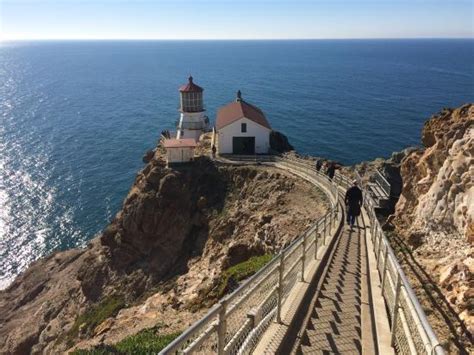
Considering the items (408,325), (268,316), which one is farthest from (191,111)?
(408,325)

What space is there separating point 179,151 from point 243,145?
21.9ft

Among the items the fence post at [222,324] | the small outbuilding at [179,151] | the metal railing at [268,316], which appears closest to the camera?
the metal railing at [268,316]

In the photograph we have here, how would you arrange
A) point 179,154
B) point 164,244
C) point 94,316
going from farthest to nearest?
point 179,154 < point 164,244 < point 94,316

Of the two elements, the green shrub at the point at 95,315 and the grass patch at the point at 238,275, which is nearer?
the grass patch at the point at 238,275

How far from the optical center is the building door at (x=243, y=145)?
125ft

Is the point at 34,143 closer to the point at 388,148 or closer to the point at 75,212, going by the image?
the point at 75,212

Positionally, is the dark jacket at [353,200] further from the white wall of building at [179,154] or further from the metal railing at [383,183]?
the white wall of building at [179,154]

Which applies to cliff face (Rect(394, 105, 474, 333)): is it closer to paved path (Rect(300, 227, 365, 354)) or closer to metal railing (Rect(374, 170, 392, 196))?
paved path (Rect(300, 227, 365, 354))

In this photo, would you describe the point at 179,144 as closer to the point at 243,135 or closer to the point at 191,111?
the point at 243,135

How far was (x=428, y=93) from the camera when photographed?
4075 inches

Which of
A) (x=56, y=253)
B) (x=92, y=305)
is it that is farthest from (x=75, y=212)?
(x=92, y=305)

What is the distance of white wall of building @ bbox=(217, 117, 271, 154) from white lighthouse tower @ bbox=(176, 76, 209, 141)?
277 inches

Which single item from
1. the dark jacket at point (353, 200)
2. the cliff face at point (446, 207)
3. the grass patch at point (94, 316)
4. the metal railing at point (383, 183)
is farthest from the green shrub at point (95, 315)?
the cliff face at point (446, 207)

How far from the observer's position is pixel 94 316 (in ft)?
93.0
